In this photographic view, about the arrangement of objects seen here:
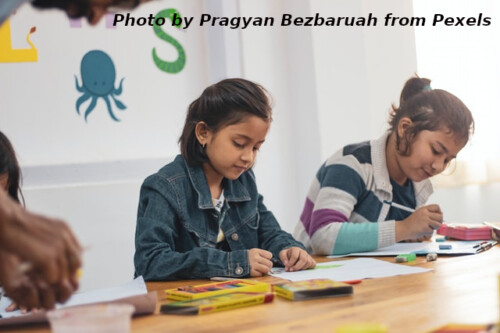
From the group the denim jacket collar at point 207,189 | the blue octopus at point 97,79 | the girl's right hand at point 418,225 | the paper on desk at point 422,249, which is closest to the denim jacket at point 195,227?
the denim jacket collar at point 207,189

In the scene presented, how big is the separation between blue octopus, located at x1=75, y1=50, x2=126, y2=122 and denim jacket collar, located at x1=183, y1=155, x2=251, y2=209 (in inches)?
39.5

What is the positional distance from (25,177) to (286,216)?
116 cm

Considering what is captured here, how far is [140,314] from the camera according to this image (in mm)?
1162

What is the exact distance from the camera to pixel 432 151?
215 cm

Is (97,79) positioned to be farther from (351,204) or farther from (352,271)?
(352,271)

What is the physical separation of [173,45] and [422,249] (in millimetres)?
1496

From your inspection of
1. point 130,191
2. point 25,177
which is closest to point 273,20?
point 130,191

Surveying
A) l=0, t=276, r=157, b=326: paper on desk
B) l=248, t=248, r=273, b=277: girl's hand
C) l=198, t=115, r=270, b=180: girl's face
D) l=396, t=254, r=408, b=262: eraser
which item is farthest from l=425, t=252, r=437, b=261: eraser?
l=0, t=276, r=157, b=326: paper on desk

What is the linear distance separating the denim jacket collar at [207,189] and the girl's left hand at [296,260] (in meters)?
0.23

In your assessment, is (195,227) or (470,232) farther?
(470,232)

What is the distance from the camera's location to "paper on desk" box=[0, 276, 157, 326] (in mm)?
1137

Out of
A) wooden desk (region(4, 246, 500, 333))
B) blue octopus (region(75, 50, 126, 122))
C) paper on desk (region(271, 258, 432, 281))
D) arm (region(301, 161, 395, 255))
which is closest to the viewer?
wooden desk (region(4, 246, 500, 333))

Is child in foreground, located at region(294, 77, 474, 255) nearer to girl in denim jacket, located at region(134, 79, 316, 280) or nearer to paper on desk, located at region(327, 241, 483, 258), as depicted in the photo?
paper on desk, located at region(327, 241, 483, 258)

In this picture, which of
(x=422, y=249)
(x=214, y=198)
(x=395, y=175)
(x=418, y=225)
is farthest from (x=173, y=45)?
(x=422, y=249)
